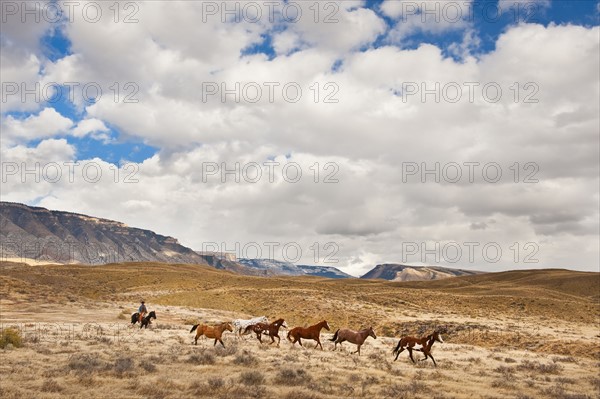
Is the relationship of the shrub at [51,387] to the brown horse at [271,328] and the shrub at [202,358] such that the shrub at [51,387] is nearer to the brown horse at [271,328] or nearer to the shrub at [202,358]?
the shrub at [202,358]

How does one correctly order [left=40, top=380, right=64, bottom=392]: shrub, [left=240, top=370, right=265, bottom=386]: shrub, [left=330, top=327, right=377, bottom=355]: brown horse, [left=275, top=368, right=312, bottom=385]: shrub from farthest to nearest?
[left=330, top=327, right=377, bottom=355]: brown horse < [left=275, top=368, right=312, bottom=385]: shrub < [left=240, top=370, right=265, bottom=386]: shrub < [left=40, top=380, right=64, bottom=392]: shrub

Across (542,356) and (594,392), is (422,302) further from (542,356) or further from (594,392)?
(594,392)

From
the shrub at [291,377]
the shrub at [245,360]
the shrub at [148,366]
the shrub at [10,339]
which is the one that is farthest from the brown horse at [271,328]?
the shrub at [10,339]

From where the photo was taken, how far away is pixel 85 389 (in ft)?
40.7

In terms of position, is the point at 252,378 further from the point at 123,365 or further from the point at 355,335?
the point at 355,335

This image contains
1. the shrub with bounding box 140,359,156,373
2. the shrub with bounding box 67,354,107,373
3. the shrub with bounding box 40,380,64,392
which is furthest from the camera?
the shrub with bounding box 140,359,156,373

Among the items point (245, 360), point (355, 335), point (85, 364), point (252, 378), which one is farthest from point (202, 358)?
point (355, 335)

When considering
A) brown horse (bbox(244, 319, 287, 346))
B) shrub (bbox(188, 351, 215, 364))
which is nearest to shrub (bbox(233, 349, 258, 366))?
shrub (bbox(188, 351, 215, 364))

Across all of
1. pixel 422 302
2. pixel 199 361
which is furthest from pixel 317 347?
pixel 422 302

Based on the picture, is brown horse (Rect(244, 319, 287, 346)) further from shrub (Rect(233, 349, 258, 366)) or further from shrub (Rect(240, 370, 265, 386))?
shrub (Rect(240, 370, 265, 386))

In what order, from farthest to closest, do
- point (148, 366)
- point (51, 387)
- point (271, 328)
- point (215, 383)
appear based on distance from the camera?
point (271, 328)
point (148, 366)
point (215, 383)
point (51, 387)

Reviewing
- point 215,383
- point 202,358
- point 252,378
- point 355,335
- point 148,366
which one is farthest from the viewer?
point 355,335

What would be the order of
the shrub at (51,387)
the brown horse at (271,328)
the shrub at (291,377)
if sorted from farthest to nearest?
1. the brown horse at (271,328)
2. the shrub at (291,377)
3. the shrub at (51,387)

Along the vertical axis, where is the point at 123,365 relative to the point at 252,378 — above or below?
above
